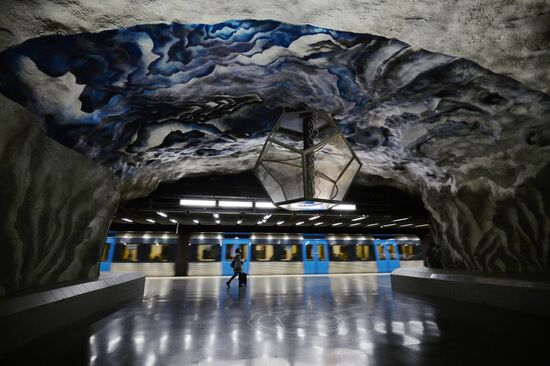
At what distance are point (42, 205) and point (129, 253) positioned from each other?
9931mm

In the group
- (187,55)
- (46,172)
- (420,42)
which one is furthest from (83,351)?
(420,42)

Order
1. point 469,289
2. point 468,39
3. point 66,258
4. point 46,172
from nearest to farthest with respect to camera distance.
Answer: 1. point 468,39
2. point 46,172
3. point 66,258
4. point 469,289

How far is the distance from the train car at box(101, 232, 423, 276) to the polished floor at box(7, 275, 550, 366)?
8206 mm

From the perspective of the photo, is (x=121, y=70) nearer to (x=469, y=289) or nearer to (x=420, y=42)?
(x=420, y=42)

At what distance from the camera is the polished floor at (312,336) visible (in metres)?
2.84

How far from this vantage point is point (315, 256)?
15.0m

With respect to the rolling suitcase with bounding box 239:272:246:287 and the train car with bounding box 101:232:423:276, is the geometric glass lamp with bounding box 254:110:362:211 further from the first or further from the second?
the train car with bounding box 101:232:423:276

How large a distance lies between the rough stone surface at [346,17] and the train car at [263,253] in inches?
483

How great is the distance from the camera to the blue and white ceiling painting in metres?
2.94

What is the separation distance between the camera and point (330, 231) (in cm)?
1681

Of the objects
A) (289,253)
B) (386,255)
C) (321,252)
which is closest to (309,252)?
(321,252)

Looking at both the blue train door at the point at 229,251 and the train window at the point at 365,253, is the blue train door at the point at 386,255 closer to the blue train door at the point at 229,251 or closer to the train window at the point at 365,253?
the train window at the point at 365,253

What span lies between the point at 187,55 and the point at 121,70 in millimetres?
803

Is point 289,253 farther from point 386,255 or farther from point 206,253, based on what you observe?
point 386,255
